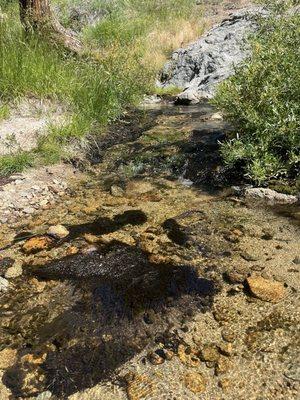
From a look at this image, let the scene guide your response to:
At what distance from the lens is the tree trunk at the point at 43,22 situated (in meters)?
10.1

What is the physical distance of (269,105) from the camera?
21.8 ft

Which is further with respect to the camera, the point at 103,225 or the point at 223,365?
the point at 103,225

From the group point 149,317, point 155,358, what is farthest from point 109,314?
point 155,358

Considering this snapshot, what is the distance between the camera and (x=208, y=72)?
15039 mm

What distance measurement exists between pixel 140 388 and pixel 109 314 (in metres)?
0.90

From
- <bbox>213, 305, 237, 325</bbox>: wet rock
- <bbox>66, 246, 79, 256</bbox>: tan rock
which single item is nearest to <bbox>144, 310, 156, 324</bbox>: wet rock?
<bbox>213, 305, 237, 325</bbox>: wet rock

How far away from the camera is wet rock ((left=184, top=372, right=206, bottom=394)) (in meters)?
3.13

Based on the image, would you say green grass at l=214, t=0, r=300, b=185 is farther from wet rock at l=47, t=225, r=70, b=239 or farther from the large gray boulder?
the large gray boulder

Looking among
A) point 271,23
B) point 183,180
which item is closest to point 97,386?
point 183,180

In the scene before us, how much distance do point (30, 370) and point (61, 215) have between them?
2.80 metres

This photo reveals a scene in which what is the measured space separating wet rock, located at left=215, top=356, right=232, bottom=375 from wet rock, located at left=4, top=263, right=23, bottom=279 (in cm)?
235

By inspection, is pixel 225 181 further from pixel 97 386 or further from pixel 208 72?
pixel 208 72

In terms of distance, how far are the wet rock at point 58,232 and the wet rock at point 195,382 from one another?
2613mm

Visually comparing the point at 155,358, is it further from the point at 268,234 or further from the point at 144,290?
the point at 268,234
